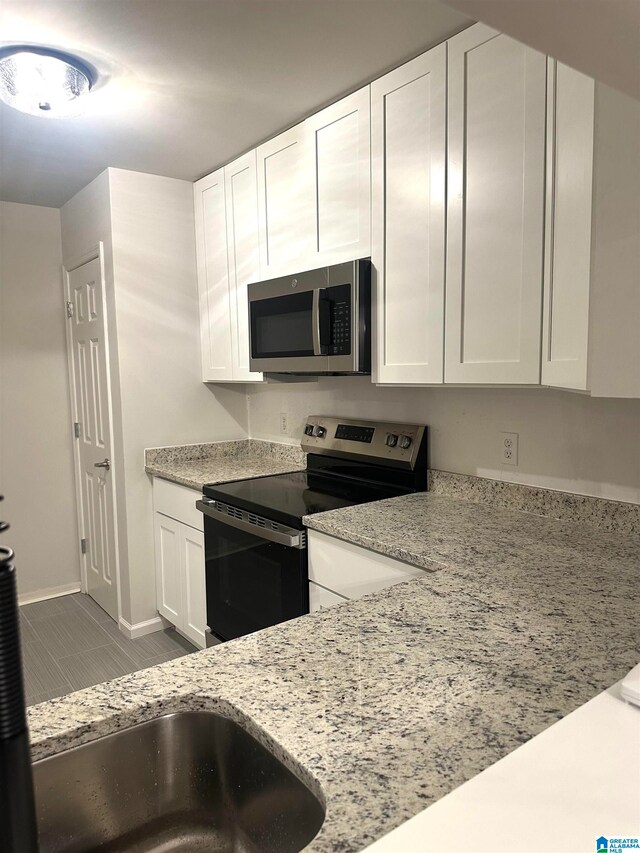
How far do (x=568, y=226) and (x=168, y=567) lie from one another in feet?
7.89

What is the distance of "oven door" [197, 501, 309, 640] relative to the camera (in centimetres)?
202

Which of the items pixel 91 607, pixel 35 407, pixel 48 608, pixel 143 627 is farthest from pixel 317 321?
pixel 48 608

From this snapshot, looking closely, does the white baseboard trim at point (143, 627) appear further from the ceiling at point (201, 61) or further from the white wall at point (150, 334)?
the ceiling at point (201, 61)

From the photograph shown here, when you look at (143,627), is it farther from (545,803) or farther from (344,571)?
(545,803)

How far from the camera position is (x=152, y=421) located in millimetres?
3068

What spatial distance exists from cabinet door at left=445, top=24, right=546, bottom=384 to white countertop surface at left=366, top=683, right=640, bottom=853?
107cm

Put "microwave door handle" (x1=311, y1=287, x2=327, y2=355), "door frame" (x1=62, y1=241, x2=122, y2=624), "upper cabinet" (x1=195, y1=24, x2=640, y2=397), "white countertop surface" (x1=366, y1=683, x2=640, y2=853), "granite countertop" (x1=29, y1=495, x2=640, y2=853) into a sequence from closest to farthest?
"white countertop surface" (x1=366, y1=683, x2=640, y2=853) → "granite countertop" (x1=29, y1=495, x2=640, y2=853) → "upper cabinet" (x1=195, y1=24, x2=640, y2=397) → "microwave door handle" (x1=311, y1=287, x2=327, y2=355) → "door frame" (x1=62, y1=241, x2=122, y2=624)

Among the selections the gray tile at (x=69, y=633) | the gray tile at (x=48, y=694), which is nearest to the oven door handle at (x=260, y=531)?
the gray tile at (x=48, y=694)

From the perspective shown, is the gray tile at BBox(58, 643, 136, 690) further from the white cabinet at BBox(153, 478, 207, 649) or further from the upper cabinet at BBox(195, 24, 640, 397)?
the upper cabinet at BBox(195, 24, 640, 397)

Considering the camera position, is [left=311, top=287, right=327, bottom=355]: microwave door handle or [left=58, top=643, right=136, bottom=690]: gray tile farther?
[left=58, top=643, right=136, bottom=690]: gray tile

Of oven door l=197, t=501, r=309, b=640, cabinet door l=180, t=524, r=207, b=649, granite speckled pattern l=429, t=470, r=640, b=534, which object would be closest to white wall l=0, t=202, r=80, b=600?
cabinet door l=180, t=524, r=207, b=649

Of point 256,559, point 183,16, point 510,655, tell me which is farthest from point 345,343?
point 510,655

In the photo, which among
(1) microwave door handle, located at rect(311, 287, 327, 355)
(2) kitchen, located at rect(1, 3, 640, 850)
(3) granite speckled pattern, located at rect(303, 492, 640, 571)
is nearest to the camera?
(2) kitchen, located at rect(1, 3, 640, 850)

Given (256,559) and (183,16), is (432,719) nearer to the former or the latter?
(256,559)
